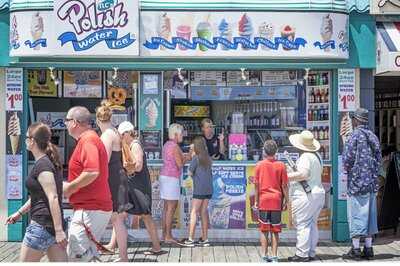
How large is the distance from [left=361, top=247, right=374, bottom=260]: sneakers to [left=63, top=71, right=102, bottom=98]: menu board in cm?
442

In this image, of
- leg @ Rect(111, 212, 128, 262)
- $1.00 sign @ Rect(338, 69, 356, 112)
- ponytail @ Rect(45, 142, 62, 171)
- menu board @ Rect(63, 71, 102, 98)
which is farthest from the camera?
menu board @ Rect(63, 71, 102, 98)

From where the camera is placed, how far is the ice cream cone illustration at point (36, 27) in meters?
9.50

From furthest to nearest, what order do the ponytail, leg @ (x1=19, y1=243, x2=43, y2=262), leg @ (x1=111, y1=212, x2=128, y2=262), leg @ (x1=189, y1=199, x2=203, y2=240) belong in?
leg @ (x1=189, y1=199, x2=203, y2=240) < leg @ (x1=111, y1=212, x2=128, y2=262) < the ponytail < leg @ (x1=19, y1=243, x2=43, y2=262)

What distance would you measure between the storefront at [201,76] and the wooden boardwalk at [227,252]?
0.34 m

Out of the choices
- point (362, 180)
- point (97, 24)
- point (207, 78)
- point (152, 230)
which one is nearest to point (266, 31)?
point (207, 78)

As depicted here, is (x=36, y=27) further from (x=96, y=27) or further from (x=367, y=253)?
(x=367, y=253)

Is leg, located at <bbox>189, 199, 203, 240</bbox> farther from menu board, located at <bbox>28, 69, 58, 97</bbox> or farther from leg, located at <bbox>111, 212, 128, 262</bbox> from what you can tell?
menu board, located at <bbox>28, 69, 58, 97</bbox>

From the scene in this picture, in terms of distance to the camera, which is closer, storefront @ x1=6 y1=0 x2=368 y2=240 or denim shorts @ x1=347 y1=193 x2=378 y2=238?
denim shorts @ x1=347 y1=193 x2=378 y2=238

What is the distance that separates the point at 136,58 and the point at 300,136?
2641 millimetres

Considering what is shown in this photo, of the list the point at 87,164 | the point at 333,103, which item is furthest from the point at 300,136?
the point at 87,164

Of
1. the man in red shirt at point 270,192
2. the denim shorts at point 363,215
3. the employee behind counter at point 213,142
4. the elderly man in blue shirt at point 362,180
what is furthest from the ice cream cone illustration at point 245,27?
the denim shorts at point 363,215

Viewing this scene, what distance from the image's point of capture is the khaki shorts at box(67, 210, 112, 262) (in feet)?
19.6

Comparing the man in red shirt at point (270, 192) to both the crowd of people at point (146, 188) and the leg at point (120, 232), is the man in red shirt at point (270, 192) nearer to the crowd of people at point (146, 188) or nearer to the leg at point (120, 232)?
the crowd of people at point (146, 188)

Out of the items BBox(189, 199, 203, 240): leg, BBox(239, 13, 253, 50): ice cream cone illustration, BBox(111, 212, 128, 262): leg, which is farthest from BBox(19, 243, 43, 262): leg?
BBox(239, 13, 253, 50): ice cream cone illustration
